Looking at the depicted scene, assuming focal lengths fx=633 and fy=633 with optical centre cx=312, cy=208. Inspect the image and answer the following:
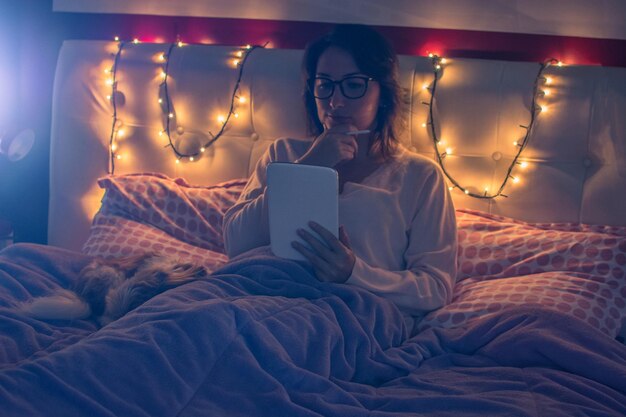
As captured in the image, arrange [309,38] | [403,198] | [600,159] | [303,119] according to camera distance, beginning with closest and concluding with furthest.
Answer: [403,198] < [600,159] < [303,119] < [309,38]

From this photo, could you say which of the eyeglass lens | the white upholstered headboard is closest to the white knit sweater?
the eyeglass lens

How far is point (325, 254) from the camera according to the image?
4.57ft

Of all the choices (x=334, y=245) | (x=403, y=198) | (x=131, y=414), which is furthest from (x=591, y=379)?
(x=131, y=414)

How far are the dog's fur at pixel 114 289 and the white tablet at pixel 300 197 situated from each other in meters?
0.25

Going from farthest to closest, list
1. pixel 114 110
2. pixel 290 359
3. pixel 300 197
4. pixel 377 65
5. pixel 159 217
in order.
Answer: pixel 114 110
pixel 159 217
pixel 377 65
pixel 300 197
pixel 290 359

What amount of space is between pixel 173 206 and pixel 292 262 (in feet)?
2.11

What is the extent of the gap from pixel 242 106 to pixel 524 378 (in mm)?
1310

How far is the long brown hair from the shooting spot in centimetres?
173

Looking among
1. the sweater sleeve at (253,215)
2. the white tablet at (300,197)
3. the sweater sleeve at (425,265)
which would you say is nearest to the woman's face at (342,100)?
the sweater sleeve at (253,215)

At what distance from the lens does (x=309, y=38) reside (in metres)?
2.32

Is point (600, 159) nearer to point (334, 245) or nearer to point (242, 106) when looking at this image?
point (334, 245)


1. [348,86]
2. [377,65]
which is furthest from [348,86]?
[377,65]

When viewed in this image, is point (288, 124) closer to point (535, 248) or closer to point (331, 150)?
point (331, 150)

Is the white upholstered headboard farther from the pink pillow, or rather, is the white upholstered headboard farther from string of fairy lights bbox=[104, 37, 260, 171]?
the pink pillow
